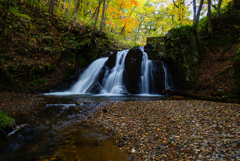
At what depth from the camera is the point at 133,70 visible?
42.5 feet

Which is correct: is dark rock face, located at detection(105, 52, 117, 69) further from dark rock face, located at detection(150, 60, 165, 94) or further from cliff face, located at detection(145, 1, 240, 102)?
dark rock face, located at detection(150, 60, 165, 94)

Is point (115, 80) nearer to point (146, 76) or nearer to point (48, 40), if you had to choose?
point (146, 76)

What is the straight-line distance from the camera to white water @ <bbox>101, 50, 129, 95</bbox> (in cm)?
1224

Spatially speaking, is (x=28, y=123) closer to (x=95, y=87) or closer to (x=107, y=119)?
(x=107, y=119)

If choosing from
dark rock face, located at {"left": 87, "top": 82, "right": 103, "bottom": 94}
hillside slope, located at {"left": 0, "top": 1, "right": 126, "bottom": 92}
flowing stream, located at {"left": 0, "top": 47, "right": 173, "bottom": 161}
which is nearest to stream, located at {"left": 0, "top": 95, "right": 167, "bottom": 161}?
flowing stream, located at {"left": 0, "top": 47, "right": 173, "bottom": 161}

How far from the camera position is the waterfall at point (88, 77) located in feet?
41.4

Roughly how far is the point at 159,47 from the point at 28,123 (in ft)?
41.8

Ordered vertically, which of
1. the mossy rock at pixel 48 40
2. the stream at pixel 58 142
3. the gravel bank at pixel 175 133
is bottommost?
the stream at pixel 58 142

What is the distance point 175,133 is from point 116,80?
372 inches

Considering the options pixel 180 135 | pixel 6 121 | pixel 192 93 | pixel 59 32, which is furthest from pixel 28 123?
pixel 59 32

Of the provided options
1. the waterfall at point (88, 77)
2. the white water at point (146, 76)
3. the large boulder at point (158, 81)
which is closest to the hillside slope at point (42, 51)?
the waterfall at point (88, 77)

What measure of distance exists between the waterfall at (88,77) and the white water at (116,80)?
1.23 meters

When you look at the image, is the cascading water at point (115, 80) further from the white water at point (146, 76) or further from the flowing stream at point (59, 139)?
the flowing stream at point (59, 139)

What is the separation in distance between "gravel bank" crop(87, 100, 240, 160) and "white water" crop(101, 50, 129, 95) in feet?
20.9
